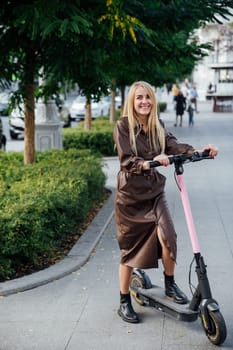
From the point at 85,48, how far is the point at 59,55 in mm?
589

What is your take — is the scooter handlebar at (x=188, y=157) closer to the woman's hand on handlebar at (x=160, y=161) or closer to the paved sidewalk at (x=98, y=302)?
the woman's hand on handlebar at (x=160, y=161)

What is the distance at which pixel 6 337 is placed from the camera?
482cm

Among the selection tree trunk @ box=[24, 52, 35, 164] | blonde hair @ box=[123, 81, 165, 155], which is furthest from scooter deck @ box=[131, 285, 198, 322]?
tree trunk @ box=[24, 52, 35, 164]

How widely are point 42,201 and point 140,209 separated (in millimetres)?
2251

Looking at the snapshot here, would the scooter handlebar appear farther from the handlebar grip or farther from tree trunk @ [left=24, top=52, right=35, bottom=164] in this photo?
tree trunk @ [left=24, top=52, right=35, bottom=164]

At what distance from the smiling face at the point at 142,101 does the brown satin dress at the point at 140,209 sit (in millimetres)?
127

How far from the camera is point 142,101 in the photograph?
498cm

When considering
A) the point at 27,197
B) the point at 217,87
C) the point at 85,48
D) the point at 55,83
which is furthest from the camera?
the point at 217,87

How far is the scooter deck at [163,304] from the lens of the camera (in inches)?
187

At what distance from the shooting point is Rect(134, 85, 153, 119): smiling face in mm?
4973

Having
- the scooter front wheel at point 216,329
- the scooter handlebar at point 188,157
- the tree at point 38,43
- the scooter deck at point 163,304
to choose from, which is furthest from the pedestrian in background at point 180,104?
the scooter front wheel at point 216,329

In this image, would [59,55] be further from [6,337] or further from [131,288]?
[6,337]

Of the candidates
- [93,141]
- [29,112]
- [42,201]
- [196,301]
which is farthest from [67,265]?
[93,141]

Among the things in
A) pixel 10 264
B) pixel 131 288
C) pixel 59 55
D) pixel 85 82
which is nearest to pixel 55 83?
pixel 85 82
